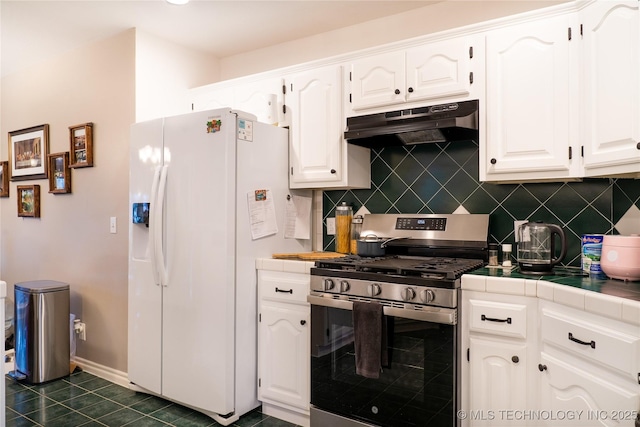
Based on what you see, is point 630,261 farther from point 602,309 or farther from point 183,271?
point 183,271

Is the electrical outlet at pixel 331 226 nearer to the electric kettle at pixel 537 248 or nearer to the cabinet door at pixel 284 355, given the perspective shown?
the cabinet door at pixel 284 355

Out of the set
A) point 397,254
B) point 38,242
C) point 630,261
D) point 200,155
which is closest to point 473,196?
point 397,254

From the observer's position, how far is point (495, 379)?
191 centimetres

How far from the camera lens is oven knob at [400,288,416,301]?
200 centimetres

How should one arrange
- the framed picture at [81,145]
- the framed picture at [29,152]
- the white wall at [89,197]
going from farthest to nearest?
the framed picture at [29,152] → the framed picture at [81,145] → the white wall at [89,197]

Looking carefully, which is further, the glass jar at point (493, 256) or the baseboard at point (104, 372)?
the baseboard at point (104, 372)

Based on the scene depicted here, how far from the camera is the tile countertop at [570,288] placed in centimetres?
145

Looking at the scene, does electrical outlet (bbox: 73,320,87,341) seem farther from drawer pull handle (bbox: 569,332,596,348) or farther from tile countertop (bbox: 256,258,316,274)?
drawer pull handle (bbox: 569,332,596,348)

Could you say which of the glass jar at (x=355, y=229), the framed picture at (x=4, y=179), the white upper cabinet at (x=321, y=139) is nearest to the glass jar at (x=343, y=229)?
the glass jar at (x=355, y=229)

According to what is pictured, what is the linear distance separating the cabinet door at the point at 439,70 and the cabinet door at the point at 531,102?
121mm

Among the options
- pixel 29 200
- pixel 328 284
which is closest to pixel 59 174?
pixel 29 200

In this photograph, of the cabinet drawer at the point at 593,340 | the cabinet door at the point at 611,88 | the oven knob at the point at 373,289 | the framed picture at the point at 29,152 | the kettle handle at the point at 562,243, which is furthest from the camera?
the framed picture at the point at 29,152

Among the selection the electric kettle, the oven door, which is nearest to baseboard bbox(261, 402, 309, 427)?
the oven door

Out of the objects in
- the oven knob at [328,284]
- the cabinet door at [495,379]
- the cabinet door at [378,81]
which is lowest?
the cabinet door at [495,379]
